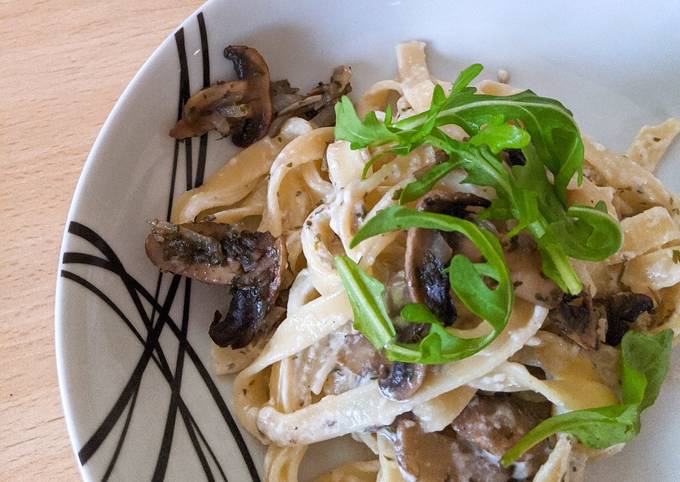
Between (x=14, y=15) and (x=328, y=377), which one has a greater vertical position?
(x=14, y=15)

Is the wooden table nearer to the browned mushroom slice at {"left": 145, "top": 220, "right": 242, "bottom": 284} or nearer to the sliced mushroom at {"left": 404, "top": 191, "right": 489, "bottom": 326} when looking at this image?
the browned mushroom slice at {"left": 145, "top": 220, "right": 242, "bottom": 284}

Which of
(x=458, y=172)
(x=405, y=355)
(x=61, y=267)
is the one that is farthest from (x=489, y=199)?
(x=61, y=267)

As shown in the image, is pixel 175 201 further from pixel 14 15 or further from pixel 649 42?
pixel 649 42

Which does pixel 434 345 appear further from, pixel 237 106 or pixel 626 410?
pixel 237 106

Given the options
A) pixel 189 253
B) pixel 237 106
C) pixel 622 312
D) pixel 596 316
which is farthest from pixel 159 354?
pixel 622 312

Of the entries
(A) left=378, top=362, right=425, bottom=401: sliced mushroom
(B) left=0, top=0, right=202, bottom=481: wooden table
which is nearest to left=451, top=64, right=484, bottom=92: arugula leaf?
(A) left=378, top=362, right=425, bottom=401: sliced mushroom

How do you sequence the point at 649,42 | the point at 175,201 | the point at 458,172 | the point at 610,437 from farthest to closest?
1. the point at 649,42
2. the point at 175,201
3. the point at 458,172
4. the point at 610,437
